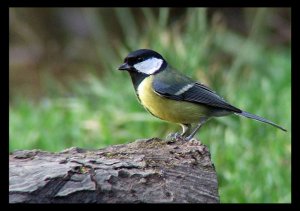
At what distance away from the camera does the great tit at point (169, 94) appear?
3.67m

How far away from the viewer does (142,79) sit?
3.79 metres

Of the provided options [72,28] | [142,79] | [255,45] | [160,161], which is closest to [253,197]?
[142,79]

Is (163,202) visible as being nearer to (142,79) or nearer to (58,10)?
(142,79)

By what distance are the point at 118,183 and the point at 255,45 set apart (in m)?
4.29

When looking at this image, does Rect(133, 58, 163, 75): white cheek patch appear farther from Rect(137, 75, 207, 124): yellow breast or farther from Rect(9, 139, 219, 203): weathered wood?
Rect(9, 139, 219, 203): weathered wood

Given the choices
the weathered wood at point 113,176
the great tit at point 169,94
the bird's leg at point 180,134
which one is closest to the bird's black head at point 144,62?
the great tit at point 169,94

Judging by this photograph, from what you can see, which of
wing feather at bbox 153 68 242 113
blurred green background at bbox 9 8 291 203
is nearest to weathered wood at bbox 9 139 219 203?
wing feather at bbox 153 68 242 113

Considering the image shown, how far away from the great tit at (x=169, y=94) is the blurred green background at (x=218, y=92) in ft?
2.69

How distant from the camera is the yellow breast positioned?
12.0ft

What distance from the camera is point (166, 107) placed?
145 inches

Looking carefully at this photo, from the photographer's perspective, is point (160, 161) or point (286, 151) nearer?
point (160, 161)

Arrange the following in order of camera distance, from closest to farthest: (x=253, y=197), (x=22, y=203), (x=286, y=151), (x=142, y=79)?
(x=22, y=203), (x=142, y=79), (x=253, y=197), (x=286, y=151)

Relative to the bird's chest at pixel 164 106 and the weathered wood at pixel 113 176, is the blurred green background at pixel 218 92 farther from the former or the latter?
the weathered wood at pixel 113 176

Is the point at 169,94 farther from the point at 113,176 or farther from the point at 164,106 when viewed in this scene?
the point at 113,176
